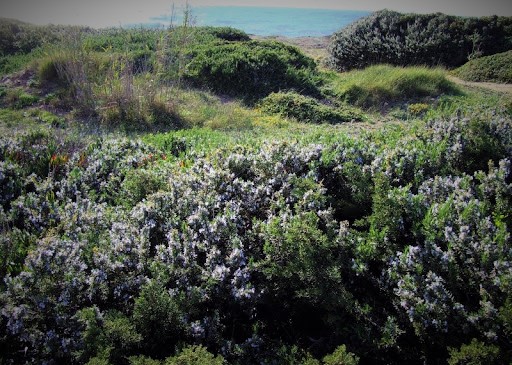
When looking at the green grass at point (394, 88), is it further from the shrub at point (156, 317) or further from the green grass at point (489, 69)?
the shrub at point (156, 317)

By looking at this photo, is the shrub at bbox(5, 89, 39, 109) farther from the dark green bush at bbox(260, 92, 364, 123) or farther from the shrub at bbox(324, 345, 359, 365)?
the shrub at bbox(324, 345, 359, 365)

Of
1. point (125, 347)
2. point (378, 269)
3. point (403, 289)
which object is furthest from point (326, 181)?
point (125, 347)

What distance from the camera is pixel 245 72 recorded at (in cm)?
1125

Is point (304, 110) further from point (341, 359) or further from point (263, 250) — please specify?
point (341, 359)

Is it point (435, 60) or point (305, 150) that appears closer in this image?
point (305, 150)

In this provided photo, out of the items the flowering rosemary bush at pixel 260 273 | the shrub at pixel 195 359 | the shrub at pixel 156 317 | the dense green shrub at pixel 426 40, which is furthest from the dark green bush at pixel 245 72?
the shrub at pixel 195 359

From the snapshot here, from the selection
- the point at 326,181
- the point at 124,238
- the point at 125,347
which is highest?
the point at 326,181

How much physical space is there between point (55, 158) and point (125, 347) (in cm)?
318

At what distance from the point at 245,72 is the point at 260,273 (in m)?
9.12

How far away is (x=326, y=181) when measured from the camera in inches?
167

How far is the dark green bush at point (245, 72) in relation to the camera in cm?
1106

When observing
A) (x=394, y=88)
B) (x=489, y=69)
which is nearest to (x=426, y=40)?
(x=489, y=69)

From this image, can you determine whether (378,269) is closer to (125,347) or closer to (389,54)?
(125,347)

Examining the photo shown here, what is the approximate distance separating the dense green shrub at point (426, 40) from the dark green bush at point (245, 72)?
3682 mm
